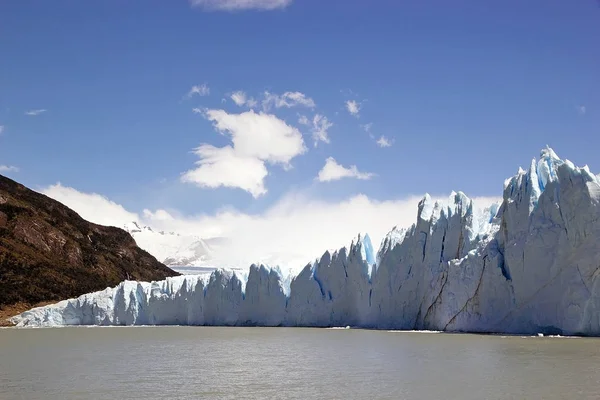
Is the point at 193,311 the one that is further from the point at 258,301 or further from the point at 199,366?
the point at 199,366

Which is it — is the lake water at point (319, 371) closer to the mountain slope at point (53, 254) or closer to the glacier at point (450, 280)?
the glacier at point (450, 280)

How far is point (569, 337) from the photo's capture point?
914 inches

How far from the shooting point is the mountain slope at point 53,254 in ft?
199

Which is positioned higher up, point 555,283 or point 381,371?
point 555,283

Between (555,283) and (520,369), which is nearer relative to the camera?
(520,369)

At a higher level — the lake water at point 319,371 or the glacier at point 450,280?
the glacier at point 450,280

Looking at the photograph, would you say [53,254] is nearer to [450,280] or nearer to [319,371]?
[450,280]

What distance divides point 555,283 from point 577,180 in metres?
4.31

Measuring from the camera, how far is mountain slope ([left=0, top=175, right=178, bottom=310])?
60.6m

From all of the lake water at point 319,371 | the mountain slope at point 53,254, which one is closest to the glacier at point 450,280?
the lake water at point 319,371

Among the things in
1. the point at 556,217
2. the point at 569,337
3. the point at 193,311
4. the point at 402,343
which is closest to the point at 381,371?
the point at 402,343

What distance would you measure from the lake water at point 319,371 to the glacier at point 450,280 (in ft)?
9.18

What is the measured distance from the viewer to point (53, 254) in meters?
72.1

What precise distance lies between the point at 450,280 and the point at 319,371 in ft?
48.2
